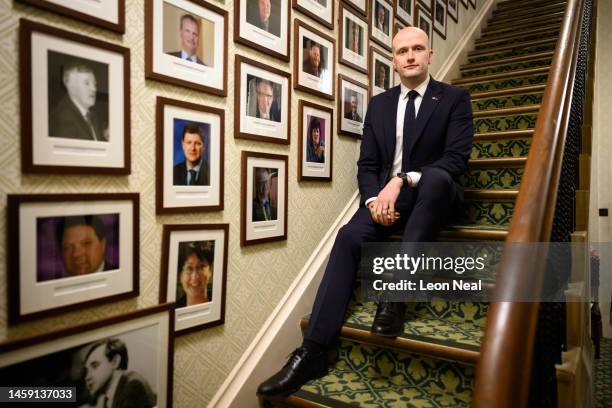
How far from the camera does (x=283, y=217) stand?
6.33 feet

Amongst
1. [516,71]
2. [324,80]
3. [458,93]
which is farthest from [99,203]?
[516,71]

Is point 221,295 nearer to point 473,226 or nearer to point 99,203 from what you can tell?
point 99,203

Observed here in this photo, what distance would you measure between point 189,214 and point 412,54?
1.39 m

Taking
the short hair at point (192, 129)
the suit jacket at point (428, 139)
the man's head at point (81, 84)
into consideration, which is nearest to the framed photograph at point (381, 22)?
the suit jacket at point (428, 139)

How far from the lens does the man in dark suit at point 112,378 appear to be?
1.22m

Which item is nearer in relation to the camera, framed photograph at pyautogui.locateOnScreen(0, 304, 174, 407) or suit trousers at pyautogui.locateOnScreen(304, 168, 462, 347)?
framed photograph at pyautogui.locateOnScreen(0, 304, 174, 407)

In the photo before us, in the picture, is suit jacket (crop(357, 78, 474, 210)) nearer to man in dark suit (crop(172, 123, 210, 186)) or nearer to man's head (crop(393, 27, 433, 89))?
man's head (crop(393, 27, 433, 89))

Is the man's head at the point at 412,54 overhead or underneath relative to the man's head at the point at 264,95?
overhead

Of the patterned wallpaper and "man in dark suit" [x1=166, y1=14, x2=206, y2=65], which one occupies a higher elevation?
"man in dark suit" [x1=166, y1=14, x2=206, y2=65]

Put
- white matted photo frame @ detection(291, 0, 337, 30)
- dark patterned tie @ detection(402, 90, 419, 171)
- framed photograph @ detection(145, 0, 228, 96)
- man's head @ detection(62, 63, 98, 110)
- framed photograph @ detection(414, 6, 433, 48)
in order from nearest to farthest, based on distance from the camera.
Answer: man's head @ detection(62, 63, 98, 110), framed photograph @ detection(145, 0, 228, 96), white matted photo frame @ detection(291, 0, 337, 30), dark patterned tie @ detection(402, 90, 419, 171), framed photograph @ detection(414, 6, 433, 48)

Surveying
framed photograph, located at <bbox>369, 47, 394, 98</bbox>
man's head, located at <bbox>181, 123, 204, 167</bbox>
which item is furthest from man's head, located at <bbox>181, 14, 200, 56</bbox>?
framed photograph, located at <bbox>369, 47, 394, 98</bbox>

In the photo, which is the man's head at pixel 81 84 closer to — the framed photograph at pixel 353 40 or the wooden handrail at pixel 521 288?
the wooden handrail at pixel 521 288

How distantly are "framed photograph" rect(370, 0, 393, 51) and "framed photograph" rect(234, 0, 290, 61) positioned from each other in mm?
833

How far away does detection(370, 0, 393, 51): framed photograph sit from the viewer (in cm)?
256
